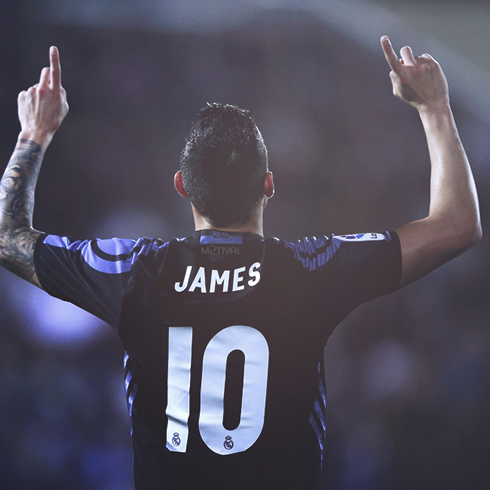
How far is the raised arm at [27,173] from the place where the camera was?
41.4 inches

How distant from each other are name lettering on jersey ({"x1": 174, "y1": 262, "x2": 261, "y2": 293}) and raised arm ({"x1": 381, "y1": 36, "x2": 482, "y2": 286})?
33 centimetres

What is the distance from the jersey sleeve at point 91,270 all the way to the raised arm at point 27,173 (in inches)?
1.4

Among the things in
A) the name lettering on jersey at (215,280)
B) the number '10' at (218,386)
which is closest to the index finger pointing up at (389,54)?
the name lettering on jersey at (215,280)

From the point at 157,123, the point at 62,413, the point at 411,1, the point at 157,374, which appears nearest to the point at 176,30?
the point at 157,123

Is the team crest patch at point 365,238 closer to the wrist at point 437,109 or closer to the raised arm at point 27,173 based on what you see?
the wrist at point 437,109

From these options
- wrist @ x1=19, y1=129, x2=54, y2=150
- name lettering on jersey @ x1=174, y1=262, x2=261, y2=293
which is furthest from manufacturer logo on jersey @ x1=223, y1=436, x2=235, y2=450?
wrist @ x1=19, y1=129, x2=54, y2=150

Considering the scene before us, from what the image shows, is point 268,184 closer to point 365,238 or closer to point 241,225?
point 241,225

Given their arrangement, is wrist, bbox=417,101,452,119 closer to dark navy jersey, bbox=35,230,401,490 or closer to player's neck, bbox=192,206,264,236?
dark navy jersey, bbox=35,230,401,490

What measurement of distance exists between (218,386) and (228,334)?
0.12 meters

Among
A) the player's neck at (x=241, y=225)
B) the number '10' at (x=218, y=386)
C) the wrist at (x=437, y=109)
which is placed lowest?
the number '10' at (x=218, y=386)

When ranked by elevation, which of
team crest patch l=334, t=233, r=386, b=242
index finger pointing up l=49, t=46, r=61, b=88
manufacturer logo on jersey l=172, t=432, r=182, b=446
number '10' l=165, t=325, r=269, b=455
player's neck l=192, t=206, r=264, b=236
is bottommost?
manufacturer logo on jersey l=172, t=432, r=182, b=446

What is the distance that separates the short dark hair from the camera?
40.1 inches

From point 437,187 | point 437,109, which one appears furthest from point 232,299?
point 437,109

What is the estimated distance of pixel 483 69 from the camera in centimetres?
312
